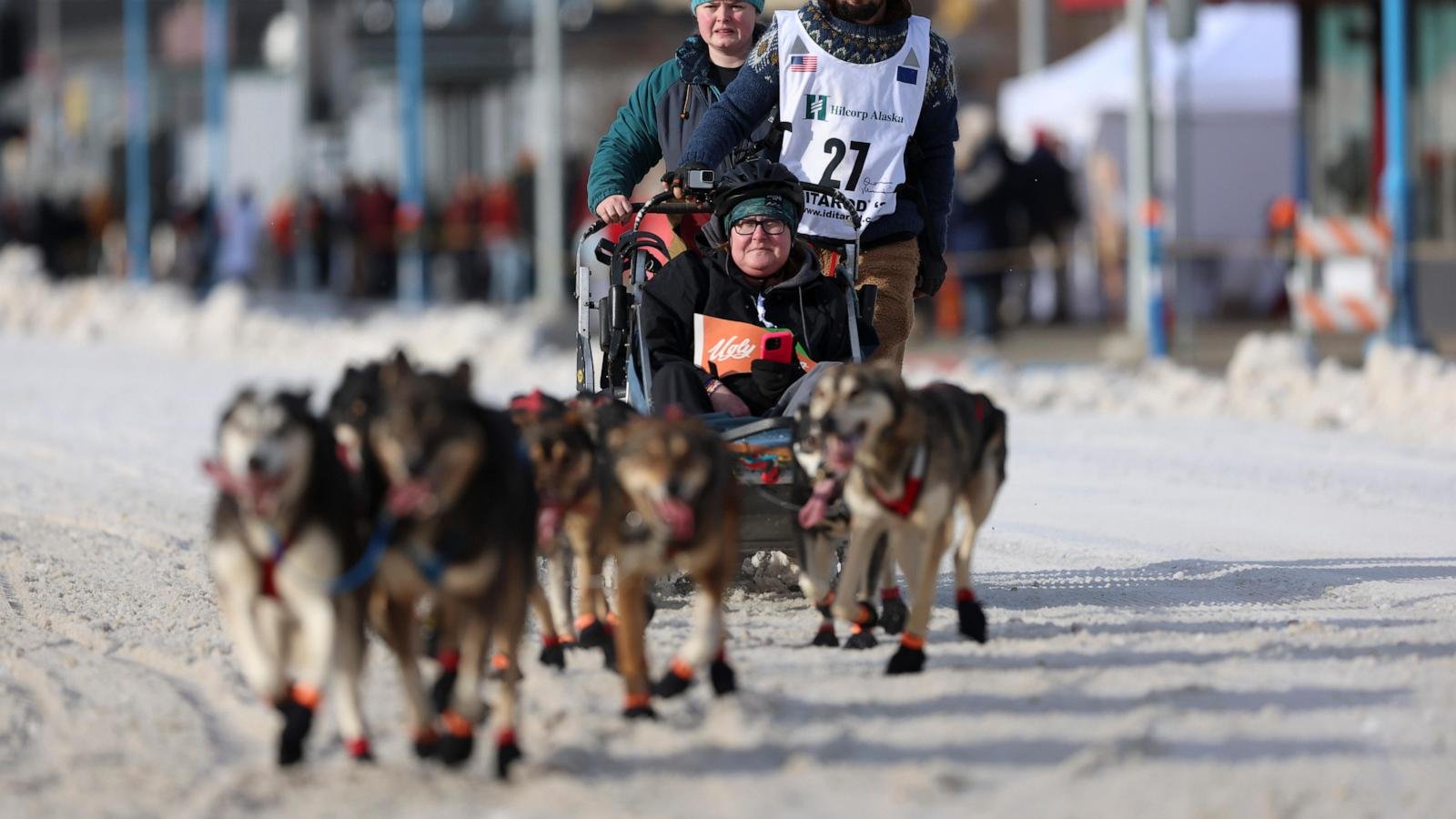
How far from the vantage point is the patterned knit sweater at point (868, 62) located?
24.6 feet

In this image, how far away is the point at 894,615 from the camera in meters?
6.39

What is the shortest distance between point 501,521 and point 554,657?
52.0 inches

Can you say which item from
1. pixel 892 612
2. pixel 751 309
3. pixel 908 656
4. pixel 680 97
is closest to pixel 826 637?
pixel 892 612

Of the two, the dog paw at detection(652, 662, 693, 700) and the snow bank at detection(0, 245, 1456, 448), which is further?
the snow bank at detection(0, 245, 1456, 448)

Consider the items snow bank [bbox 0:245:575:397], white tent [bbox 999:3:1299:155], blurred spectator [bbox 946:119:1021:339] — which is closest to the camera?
snow bank [bbox 0:245:575:397]

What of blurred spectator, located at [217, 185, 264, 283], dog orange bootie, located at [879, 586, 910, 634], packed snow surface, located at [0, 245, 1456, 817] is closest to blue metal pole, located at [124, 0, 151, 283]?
blurred spectator, located at [217, 185, 264, 283]

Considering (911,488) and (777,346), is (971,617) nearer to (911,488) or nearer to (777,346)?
(911,488)

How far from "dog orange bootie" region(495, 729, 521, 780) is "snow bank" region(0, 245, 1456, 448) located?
8265 millimetres

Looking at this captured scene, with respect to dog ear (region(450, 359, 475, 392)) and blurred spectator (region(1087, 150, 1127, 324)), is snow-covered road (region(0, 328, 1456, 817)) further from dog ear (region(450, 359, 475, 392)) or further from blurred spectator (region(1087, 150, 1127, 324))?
blurred spectator (region(1087, 150, 1127, 324))

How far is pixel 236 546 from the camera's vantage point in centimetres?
457

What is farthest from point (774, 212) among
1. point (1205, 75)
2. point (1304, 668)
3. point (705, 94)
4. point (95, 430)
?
point (1205, 75)

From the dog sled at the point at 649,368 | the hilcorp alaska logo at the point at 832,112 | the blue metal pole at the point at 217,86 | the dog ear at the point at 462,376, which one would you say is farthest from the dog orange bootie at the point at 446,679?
the blue metal pole at the point at 217,86

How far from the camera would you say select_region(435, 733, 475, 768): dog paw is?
15.5 ft

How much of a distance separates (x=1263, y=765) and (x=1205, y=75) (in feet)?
66.9
